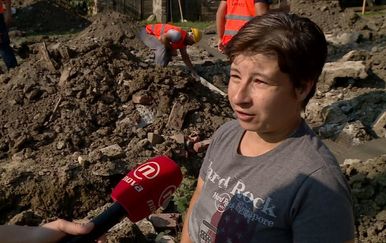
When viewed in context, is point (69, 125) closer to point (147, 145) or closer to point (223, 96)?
point (147, 145)

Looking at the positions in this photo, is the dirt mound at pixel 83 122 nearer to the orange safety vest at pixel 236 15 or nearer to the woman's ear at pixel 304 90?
the orange safety vest at pixel 236 15

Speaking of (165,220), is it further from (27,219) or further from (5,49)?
(5,49)

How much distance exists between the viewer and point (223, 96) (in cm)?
750

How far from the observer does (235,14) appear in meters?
5.90

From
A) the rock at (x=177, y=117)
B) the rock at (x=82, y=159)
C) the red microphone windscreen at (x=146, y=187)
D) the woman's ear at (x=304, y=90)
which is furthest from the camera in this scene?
the rock at (x=177, y=117)

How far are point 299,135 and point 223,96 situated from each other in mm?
5708

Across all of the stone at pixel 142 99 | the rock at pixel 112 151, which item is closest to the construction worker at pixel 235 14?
the stone at pixel 142 99

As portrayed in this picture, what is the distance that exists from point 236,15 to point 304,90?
4.26m

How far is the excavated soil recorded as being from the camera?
490cm

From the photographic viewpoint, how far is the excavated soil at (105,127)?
4.90 m

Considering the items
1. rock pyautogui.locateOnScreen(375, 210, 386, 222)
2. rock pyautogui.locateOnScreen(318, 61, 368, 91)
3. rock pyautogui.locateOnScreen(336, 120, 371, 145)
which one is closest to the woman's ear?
rock pyautogui.locateOnScreen(375, 210, 386, 222)

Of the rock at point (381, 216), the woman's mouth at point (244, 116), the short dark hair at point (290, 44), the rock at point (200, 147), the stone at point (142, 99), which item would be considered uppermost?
the short dark hair at point (290, 44)

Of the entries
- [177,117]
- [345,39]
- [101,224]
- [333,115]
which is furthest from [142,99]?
[345,39]

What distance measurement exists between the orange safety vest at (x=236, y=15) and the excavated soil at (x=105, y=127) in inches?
41.3
